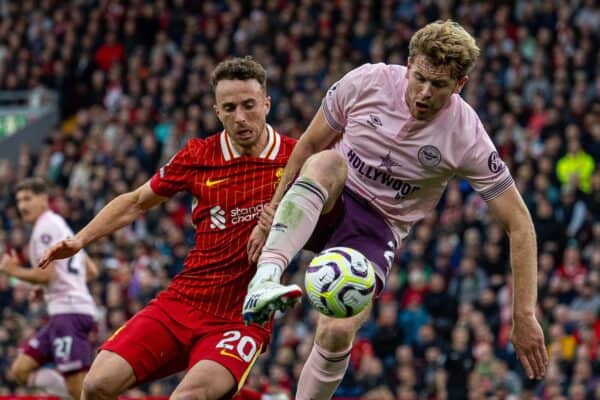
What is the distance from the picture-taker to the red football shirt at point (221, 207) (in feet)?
25.2

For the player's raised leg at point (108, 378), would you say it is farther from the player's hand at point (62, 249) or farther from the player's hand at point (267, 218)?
the player's hand at point (267, 218)

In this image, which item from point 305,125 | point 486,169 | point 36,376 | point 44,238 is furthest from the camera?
point 305,125

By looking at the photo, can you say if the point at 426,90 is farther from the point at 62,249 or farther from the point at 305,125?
the point at 305,125

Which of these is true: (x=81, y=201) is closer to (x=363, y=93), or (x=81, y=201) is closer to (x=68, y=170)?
(x=68, y=170)

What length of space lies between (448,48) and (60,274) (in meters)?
5.31

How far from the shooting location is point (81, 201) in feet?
62.5

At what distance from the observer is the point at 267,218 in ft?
23.7

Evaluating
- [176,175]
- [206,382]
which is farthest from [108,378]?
[176,175]

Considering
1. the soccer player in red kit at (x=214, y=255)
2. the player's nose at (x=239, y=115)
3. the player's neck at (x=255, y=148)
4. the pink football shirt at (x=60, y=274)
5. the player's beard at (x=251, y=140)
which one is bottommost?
the pink football shirt at (x=60, y=274)

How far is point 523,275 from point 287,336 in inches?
318

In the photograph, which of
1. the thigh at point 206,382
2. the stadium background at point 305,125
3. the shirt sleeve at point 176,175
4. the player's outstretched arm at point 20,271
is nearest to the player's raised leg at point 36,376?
the player's outstretched arm at point 20,271

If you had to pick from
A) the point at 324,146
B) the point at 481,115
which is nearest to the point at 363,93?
the point at 324,146

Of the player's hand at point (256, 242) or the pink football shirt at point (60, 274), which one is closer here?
the player's hand at point (256, 242)

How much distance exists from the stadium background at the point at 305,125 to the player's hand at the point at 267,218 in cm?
546
